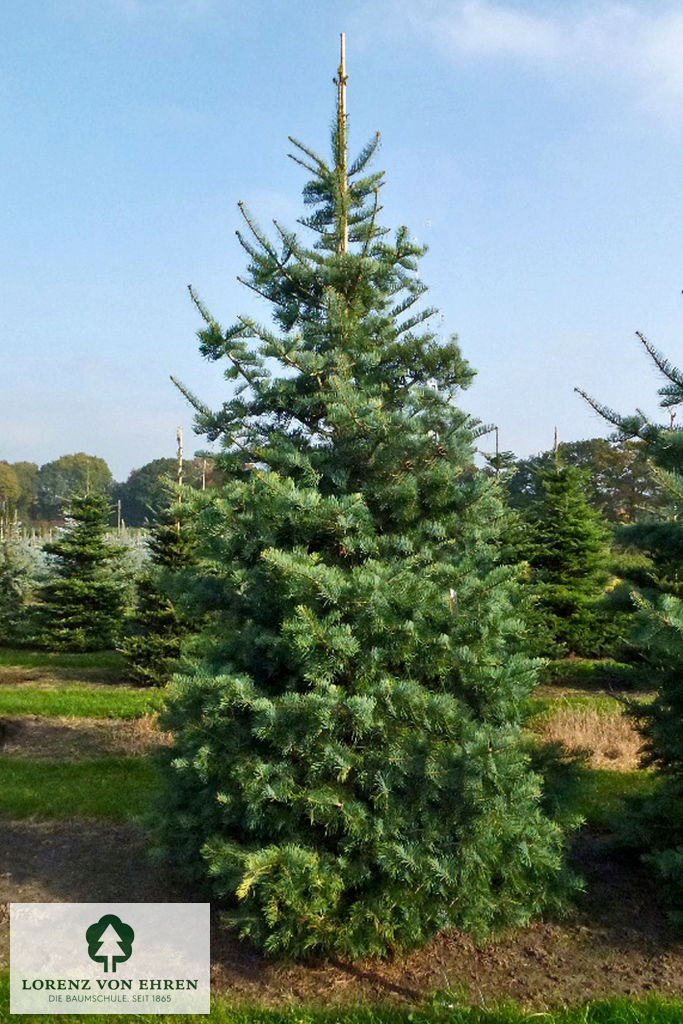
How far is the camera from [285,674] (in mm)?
4277

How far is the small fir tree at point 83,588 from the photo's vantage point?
16672 mm

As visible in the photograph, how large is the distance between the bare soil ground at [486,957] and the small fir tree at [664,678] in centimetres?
27

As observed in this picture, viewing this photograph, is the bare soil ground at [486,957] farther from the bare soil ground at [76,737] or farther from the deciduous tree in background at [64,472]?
the deciduous tree in background at [64,472]

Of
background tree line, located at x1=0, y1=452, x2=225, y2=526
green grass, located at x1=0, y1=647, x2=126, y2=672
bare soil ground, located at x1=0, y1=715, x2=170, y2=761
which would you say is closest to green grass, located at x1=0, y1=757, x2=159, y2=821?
bare soil ground, located at x1=0, y1=715, x2=170, y2=761

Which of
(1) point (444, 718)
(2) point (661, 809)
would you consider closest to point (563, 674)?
(2) point (661, 809)

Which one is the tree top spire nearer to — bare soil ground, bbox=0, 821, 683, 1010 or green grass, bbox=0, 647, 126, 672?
bare soil ground, bbox=0, 821, 683, 1010

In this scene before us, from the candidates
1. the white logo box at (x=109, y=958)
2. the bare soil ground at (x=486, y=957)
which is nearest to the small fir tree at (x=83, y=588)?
the bare soil ground at (x=486, y=957)

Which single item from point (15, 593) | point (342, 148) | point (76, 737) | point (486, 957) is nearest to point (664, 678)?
point (486, 957)

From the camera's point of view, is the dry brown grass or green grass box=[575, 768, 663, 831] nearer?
green grass box=[575, 768, 663, 831]

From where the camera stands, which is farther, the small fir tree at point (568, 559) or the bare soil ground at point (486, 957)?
the small fir tree at point (568, 559)

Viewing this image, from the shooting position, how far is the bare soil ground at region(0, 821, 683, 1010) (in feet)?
12.3

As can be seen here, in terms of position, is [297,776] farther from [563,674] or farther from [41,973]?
[563,674]

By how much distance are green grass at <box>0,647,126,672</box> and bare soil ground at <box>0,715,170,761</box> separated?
4264 millimetres

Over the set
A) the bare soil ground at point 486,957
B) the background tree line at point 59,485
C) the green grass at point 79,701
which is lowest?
the bare soil ground at point 486,957
